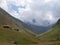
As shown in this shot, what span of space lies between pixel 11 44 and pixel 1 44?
391 inches

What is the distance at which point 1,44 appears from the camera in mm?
153000

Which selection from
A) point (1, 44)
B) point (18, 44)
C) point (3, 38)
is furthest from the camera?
point (3, 38)

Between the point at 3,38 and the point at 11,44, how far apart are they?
32630 mm

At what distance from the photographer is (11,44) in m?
160

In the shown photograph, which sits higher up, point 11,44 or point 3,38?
point 3,38

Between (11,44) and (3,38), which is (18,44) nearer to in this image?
(11,44)

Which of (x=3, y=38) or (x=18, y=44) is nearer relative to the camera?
(x=18, y=44)

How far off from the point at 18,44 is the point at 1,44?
60.1 feet

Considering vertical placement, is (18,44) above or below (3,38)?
below

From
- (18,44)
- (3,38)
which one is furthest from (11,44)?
(3,38)

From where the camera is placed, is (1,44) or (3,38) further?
(3,38)

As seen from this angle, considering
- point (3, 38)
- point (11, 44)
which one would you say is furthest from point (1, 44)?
point (3, 38)

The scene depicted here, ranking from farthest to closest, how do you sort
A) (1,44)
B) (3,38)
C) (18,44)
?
(3,38)
(18,44)
(1,44)

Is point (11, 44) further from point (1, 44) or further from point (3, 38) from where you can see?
point (3, 38)
